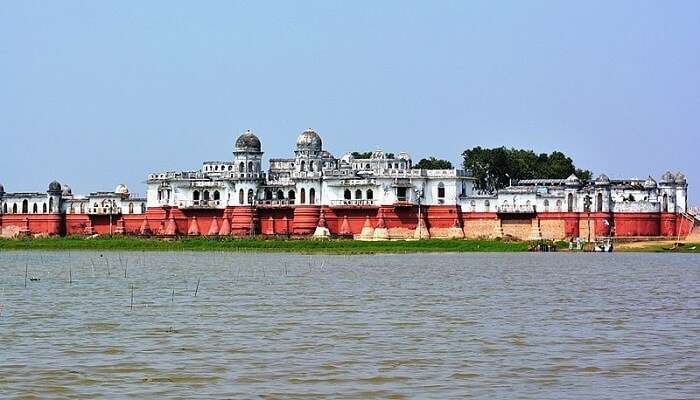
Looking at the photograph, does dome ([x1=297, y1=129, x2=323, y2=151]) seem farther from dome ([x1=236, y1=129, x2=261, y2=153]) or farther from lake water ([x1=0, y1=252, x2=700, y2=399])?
lake water ([x1=0, y1=252, x2=700, y2=399])

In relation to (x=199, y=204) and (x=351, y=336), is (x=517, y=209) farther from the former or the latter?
(x=351, y=336)

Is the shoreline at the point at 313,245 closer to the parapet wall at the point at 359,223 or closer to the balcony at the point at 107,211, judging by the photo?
the parapet wall at the point at 359,223

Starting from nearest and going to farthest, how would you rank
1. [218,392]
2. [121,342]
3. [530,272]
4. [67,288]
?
[218,392]
[121,342]
[67,288]
[530,272]

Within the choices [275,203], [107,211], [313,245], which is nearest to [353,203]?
[275,203]

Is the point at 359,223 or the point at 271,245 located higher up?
the point at 359,223

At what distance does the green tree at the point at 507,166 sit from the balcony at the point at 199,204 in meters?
24.7

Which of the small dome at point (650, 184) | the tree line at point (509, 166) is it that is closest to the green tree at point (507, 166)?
the tree line at point (509, 166)

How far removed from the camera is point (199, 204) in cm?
9669

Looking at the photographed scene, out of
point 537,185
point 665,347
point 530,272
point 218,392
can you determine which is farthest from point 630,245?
point 218,392

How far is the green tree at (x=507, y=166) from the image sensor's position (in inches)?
4422

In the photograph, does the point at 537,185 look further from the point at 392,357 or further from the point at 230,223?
the point at 392,357

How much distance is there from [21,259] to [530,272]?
2912cm

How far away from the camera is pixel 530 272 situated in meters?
54.2

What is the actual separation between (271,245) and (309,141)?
14.3 metres
